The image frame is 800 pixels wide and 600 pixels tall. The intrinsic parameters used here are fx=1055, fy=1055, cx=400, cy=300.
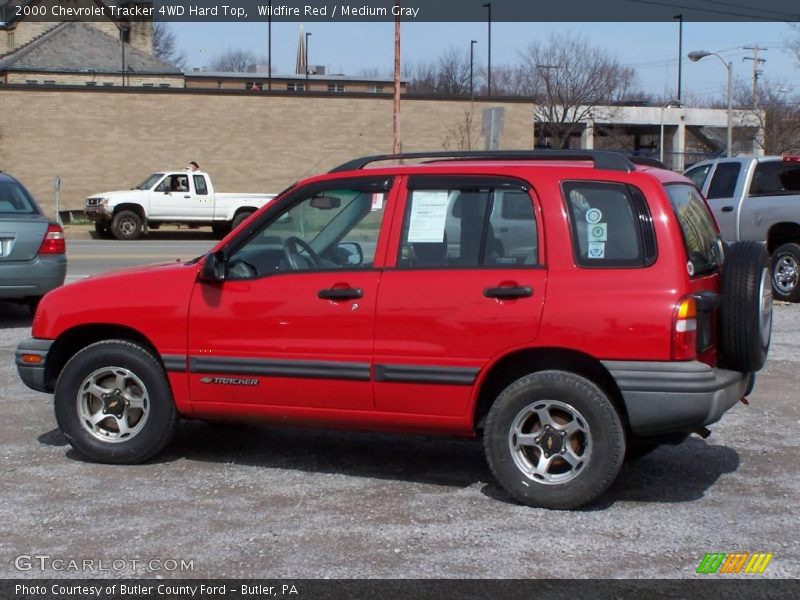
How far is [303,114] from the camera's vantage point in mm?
38062

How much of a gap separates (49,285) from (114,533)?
671cm

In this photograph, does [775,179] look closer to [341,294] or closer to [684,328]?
[684,328]

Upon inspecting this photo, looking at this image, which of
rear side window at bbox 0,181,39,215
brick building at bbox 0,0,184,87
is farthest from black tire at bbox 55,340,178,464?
brick building at bbox 0,0,184,87

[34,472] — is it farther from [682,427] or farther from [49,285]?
[49,285]

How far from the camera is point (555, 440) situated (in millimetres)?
5367

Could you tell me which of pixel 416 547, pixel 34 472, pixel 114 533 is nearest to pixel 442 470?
pixel 416 547

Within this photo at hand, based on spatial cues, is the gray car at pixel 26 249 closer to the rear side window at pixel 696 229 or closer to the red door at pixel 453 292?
the red door at pixel 453 292

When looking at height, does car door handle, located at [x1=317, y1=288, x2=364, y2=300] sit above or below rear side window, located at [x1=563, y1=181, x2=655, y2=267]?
below

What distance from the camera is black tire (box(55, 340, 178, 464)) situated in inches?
240

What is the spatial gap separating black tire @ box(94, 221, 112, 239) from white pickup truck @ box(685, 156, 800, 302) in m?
18.6

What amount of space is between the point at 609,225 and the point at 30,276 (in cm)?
756

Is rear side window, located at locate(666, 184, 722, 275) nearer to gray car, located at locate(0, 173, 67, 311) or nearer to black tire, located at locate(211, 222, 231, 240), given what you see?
gray car, located at locate(0, 173, 67, 311)

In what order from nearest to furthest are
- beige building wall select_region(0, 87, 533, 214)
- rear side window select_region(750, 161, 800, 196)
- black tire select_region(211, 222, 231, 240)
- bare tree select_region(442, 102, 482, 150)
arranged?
rear side window select_region(750, 161, 800, 196) → black tire select_region(211, 222, 231, 240) → beige building wall select_region(0, 87, 533, 214) → bare tree select_region(442, 102, 482, 150)

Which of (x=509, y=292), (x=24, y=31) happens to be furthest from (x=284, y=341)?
(x=24, y=31)
